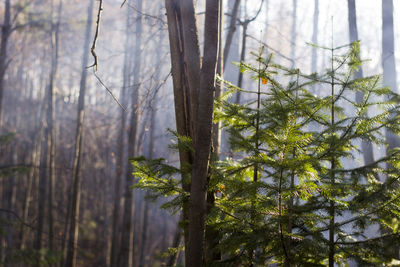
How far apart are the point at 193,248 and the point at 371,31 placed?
2262 centimetres

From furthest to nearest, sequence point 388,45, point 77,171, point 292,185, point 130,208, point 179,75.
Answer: point 77,171
point 130,208
point 388,45
point 179,75
point 292,185

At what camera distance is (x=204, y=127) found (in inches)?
116

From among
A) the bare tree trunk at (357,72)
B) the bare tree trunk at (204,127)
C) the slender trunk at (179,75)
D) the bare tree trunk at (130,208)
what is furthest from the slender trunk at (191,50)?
the bare tree trunk at (130,208)

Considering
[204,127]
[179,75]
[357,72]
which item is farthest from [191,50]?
[357,72]

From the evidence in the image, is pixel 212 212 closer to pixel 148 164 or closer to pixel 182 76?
pixel 148 164

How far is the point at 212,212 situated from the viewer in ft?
10.4

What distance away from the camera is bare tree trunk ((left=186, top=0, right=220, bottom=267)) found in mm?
2922

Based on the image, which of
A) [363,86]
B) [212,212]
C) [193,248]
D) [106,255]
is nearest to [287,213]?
[212,212]

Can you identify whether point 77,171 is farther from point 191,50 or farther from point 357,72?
point 191,50

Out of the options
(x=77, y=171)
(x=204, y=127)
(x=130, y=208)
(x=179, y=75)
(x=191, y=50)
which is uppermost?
(x=191, y=50)

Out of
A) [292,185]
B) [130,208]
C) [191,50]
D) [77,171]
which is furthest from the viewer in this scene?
[77,171]

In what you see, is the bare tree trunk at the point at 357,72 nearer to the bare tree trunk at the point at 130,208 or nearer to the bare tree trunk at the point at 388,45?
the bare tree trunk at the point at 388,45

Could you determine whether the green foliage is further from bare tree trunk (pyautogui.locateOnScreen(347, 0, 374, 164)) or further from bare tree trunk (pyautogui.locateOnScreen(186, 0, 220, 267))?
bare tree trunk (pyautogui.locateOnScreen(347, 0, 374, 164))

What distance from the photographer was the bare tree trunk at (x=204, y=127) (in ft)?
9.59
